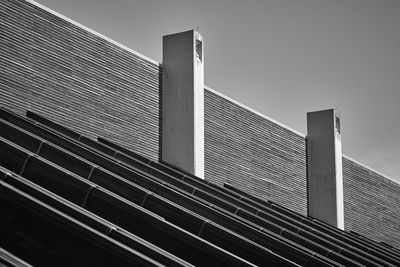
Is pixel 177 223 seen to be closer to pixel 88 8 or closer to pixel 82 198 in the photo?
pixel 82 198

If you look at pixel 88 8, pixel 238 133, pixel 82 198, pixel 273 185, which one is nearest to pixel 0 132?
pixel 82 198

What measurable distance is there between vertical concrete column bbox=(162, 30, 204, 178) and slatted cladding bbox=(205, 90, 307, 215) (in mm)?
1003

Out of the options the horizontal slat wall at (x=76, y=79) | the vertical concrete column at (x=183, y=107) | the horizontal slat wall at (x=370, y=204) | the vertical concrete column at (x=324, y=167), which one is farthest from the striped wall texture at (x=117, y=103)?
the horizontal slat wall at (x=370, y=204)

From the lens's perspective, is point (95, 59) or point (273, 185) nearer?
point (95, 59)

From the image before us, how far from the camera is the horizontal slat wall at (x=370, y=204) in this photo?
22.3 meters

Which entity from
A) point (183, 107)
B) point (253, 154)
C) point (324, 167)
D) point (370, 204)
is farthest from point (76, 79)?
point (370, 204)

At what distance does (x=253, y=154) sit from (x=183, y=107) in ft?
11.7

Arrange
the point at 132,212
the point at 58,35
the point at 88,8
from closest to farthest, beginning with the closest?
the point at 132,212 < the point at 58,35 < the point at 88,8

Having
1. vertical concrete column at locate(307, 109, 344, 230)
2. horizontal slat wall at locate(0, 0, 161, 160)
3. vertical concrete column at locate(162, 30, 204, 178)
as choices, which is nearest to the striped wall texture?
horizontal slat wall at locate(0, 0, 161, 160)

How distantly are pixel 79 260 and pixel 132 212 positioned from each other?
1437 mm

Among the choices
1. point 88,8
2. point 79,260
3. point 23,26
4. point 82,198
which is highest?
point 88,8

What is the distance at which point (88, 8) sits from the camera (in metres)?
14.7

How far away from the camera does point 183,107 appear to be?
48.7 ft

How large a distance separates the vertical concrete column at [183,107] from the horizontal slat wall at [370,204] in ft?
27.4
